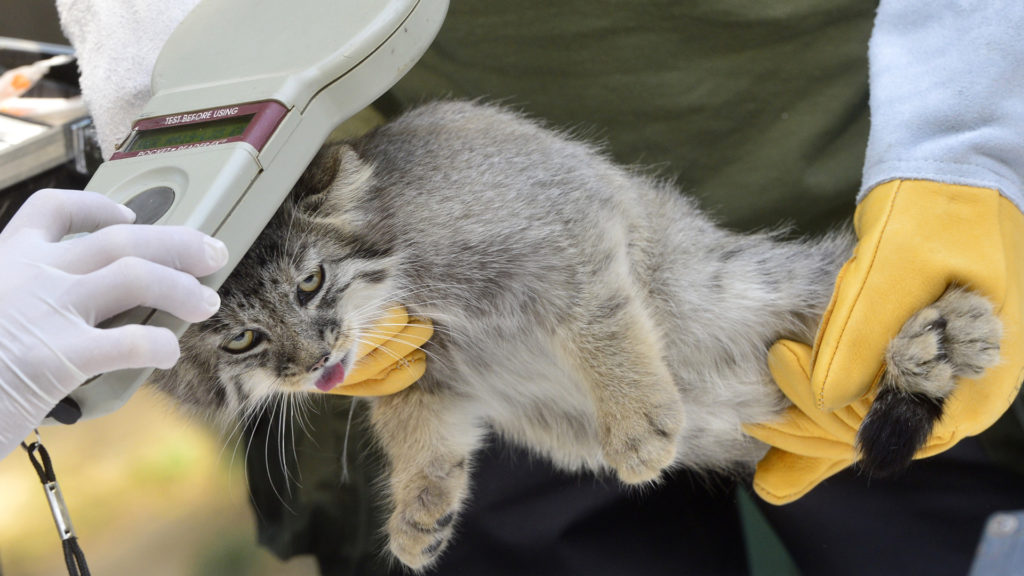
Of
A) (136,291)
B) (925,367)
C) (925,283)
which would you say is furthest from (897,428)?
(136,291)

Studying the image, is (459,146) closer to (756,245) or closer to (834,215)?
(756,245)

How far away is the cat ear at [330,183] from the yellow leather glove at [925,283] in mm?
722

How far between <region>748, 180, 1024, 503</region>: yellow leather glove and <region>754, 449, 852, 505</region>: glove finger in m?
0.21

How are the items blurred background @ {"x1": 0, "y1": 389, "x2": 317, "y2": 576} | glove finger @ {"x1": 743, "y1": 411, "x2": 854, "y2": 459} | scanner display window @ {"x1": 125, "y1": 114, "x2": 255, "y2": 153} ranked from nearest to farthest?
scanner display window @ {"x1": 125, "y1": 114, "x2": 255, "y2": 153} < glove finger @ {"x1": 743, "y1": 411, "x2": 854, "y2": 459} < blurred background @ {"x1": 0, "y1": 389, "x2": 317, "y2": 576}

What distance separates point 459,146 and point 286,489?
42.3 inches

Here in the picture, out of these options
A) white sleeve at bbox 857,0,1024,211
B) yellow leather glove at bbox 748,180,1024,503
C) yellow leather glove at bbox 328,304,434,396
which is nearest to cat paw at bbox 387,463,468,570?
yellow leather glove at bbox 328,304,434,396

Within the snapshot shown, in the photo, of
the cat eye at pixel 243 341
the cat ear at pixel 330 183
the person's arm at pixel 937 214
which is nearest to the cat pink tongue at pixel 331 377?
the cat eye at pixel 243 341

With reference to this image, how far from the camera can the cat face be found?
1036 millimetres

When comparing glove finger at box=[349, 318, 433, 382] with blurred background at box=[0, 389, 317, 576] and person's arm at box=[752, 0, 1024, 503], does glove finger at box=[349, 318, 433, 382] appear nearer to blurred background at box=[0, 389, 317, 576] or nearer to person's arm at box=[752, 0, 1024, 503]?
person's arm at box=[752, 0, 1024, 503]

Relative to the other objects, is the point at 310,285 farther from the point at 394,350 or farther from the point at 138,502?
the point at 138,502

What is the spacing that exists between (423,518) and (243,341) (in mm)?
474

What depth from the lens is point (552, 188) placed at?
49.9 inches

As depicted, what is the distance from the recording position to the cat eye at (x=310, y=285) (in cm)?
106

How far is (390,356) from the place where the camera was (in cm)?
125
